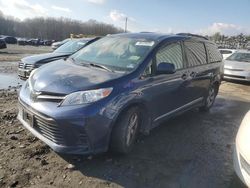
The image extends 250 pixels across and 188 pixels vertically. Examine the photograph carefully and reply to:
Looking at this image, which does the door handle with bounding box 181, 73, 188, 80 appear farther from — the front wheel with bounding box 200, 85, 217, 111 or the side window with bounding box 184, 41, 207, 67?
the front wheel with bounding box 200, 85, 217, 111

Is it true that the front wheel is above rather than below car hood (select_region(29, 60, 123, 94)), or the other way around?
below

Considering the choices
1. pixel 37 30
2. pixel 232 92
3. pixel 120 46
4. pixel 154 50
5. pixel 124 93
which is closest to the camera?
pixel 124 93

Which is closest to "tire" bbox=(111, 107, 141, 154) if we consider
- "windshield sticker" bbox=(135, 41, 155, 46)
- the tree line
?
"windshield sticker" bbox=(135, 41, 155, 46)

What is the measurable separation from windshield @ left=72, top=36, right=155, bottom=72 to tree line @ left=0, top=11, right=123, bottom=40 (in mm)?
100261

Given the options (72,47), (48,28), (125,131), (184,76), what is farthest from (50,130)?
(48,28)

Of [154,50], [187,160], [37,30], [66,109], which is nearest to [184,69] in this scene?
[154,50]

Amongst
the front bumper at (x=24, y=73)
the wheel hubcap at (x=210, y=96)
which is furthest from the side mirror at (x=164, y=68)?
the front bumper at (x=24, y=73)

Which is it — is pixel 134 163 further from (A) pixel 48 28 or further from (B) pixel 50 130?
(A) pixel 48 28

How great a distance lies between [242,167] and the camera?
10.5 ft

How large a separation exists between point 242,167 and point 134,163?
143 cm

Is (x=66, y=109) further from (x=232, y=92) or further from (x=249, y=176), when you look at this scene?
(x=232, y=92)

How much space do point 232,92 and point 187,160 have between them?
283 inches

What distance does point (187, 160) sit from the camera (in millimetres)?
4285

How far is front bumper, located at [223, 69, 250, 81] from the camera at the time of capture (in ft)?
41.7
